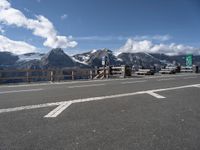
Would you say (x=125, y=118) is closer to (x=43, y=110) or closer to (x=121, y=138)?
(x=121, y=138)

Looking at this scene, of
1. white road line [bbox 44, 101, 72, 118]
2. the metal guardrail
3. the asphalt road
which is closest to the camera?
the asphalt road

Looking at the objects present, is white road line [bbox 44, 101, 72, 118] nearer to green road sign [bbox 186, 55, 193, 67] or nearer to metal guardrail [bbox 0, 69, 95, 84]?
metal guardrail [bbox 0, 69, 95, 84]

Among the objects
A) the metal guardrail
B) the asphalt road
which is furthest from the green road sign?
the asphalt road

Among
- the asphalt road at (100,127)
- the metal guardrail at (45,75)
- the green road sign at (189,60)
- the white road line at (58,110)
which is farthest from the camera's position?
the green road sign at (189,60)

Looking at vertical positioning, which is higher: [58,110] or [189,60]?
[189,60]

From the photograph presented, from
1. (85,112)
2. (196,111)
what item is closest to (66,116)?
(85,112)

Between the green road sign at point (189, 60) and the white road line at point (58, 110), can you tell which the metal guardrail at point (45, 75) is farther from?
the green road sign at point (189, 60)

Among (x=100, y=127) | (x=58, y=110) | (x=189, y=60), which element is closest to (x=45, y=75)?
(x=58, y=110)

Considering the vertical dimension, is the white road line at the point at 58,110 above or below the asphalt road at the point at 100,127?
above

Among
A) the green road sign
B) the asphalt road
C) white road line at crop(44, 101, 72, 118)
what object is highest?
the green road sign

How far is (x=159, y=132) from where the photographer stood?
4.28 meters

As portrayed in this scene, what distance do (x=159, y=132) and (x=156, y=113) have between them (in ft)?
5.01

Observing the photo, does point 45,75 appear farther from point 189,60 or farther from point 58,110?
point 189,60

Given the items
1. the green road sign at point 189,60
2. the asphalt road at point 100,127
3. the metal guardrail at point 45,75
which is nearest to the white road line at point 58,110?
the asphalt road at point 100,127
